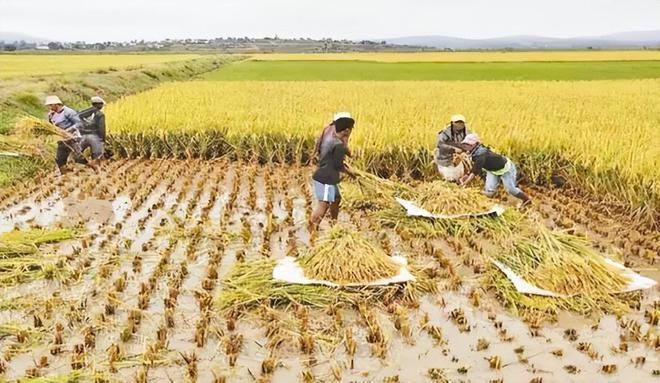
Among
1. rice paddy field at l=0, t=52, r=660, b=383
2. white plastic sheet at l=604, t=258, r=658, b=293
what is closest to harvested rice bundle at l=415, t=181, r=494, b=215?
rice paddy field at l=0, t=52, r=660, b=383

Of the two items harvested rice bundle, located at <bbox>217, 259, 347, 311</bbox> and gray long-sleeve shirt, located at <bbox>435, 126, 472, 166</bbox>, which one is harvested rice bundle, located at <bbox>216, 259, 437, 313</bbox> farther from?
gray long-sleeve shirt, located at <bbox>435, 126, 472, 166</bbox>

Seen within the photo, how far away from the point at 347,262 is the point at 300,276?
1.05 ft

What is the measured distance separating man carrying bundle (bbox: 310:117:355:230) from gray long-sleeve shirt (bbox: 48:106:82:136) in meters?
3.79

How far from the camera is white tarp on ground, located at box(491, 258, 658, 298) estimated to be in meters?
4.18

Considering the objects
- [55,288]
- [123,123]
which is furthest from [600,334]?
[123,123]

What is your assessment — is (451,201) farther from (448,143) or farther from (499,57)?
(499,57)

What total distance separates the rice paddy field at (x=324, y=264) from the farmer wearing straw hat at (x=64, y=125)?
311 mm

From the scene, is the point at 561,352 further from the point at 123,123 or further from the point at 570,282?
the point at 123,123

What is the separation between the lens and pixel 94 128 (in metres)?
8.39

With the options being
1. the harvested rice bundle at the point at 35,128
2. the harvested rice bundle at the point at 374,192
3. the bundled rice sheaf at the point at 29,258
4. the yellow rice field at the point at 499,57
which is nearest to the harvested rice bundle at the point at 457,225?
the harvested rice bundle at the point at 374,192

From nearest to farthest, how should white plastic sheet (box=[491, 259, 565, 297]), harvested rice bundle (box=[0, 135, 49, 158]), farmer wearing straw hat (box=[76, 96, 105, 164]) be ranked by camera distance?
1. white plastic sheet (box=[491, 259, 565, 297])
2. harvested rice bundle (box=[0, 135, 49, 158])
3. farmer wearing straw hat (box=[76, 96, 105, 164])

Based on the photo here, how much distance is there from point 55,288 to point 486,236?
3.33 meters

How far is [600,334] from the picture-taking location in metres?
3.73

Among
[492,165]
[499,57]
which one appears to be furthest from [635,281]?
[499,57]
